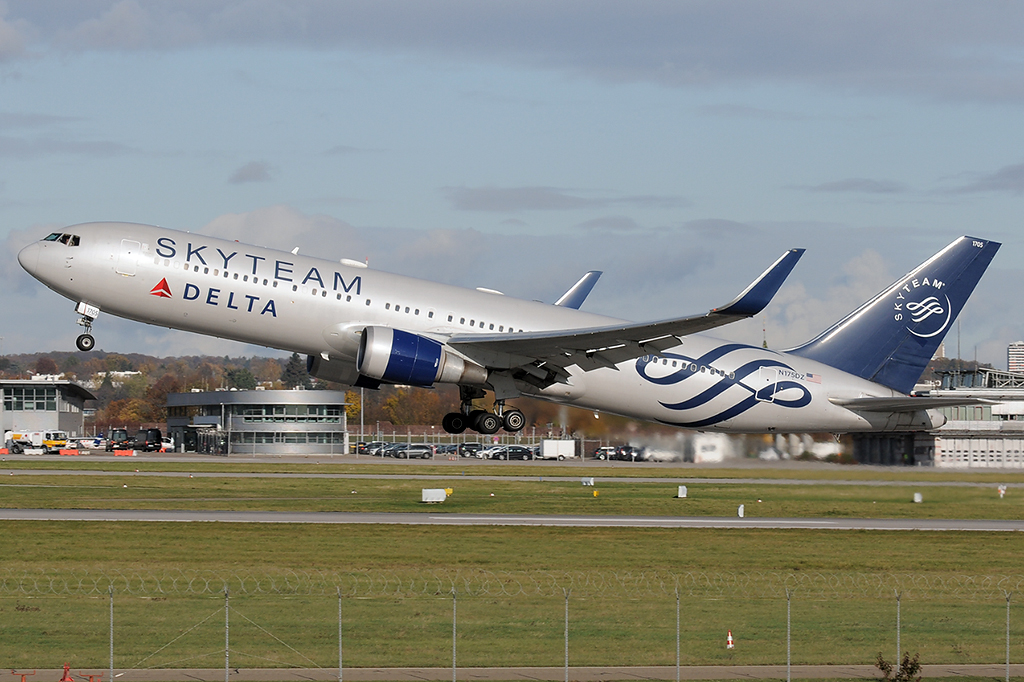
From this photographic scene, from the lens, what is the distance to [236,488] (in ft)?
218

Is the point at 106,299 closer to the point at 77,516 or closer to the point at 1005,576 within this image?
the point at 77,516

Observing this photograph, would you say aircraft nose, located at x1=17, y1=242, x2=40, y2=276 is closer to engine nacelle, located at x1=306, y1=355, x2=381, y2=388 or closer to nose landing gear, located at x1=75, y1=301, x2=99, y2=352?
nose landing gear, located at x1=75, y1=301, x2=99, y2=352

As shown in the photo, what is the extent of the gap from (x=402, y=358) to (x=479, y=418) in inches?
238

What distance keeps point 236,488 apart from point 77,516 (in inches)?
731

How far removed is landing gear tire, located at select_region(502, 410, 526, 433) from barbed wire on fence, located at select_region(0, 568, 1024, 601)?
7322 mm

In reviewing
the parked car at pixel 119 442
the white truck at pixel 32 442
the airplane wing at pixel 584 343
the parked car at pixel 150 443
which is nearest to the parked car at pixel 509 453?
the parked car at pixel 150 443

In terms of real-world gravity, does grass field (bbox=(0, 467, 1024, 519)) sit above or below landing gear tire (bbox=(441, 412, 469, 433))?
below

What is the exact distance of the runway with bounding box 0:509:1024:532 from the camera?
47.6m

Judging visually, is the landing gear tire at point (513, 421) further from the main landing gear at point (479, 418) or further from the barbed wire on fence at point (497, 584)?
the barbed wire on fence at point (497, 584)

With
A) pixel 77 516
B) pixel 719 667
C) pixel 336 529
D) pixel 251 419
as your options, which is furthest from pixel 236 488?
pixel 251 419

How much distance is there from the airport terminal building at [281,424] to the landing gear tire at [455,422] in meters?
89.4

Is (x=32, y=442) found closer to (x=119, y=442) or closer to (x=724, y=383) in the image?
(x=119, y=442)

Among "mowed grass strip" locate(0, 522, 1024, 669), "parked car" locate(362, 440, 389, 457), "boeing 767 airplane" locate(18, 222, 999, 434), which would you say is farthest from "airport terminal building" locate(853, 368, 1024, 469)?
"parked car" locate(362, 440, 389, 457)

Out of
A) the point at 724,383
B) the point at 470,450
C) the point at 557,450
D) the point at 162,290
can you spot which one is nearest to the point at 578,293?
the point at 724,383
